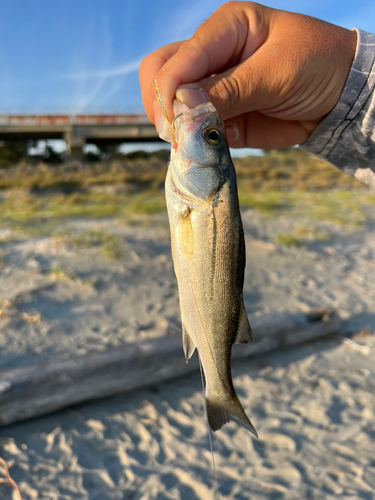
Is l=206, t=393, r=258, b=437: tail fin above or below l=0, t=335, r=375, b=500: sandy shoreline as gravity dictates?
above

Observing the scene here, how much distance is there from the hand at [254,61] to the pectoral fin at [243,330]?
3.38ft

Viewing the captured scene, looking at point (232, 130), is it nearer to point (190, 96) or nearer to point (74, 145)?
point (190, 96)

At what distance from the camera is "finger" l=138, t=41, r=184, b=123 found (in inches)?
80.9

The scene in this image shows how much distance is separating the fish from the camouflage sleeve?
920 millimetres

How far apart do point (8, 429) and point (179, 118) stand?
3479 millimetres

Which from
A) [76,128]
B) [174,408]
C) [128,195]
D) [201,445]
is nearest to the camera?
[201,445]

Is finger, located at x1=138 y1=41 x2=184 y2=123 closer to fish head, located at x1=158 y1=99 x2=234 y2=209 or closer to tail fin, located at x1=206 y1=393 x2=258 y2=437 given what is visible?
fish head, located at x1=158 y1=99 x2=234 y2=209

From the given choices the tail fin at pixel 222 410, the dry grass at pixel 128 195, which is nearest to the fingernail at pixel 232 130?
the tail fin at pixel 222 410

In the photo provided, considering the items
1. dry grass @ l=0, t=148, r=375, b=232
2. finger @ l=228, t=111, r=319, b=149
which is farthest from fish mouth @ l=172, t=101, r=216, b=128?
dry grass @ l=0, t=148, r=375, b=232

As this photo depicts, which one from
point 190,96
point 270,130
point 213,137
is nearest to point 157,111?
point 190,96

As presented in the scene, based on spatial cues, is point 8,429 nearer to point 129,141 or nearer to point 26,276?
point 26,276

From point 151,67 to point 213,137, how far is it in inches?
26.9

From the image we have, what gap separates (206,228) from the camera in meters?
1.67

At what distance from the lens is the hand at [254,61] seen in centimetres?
179
